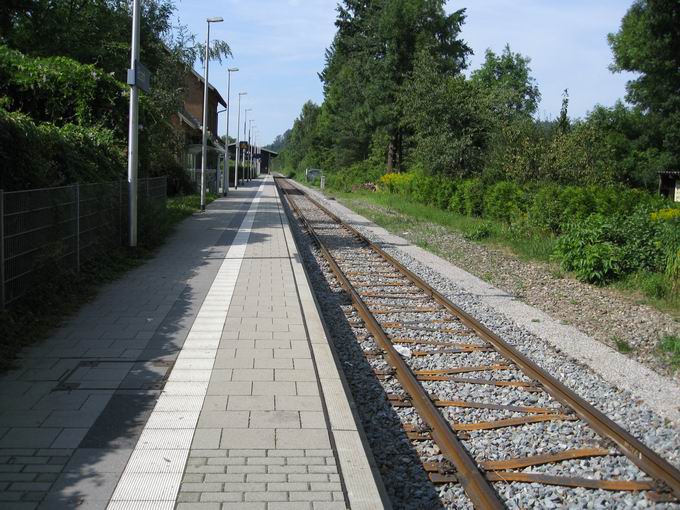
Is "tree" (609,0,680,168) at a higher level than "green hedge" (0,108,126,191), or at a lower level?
higher

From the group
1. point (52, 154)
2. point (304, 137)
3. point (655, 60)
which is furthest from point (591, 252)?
point (304, 137)

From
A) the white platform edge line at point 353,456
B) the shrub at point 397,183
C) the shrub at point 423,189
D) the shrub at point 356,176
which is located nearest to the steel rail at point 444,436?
the white platform edge line at point 353,456

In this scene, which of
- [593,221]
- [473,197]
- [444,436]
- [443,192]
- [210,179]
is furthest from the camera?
[210,179]

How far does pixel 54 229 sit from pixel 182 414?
5.08 metres

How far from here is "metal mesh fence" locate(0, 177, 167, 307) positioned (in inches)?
303

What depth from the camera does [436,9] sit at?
48188mm

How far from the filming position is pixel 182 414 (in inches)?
205

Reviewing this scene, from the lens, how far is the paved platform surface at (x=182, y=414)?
13.2ft

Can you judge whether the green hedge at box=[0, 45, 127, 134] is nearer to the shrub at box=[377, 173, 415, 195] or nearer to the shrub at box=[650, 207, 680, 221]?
the shrub at box=[650, 207, 680, 221]

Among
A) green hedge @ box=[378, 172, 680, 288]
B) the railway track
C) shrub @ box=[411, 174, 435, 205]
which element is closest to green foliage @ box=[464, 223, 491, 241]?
green hedge @ box=[378, 172, 680, 288]

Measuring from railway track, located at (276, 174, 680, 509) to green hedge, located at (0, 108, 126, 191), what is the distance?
482 centimetres

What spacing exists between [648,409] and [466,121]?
30222 millimetres

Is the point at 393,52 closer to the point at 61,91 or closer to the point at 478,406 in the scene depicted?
the point at 61,91

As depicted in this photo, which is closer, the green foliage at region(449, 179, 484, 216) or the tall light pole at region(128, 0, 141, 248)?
the tall light pole at region(128, 0, 141, 248)
